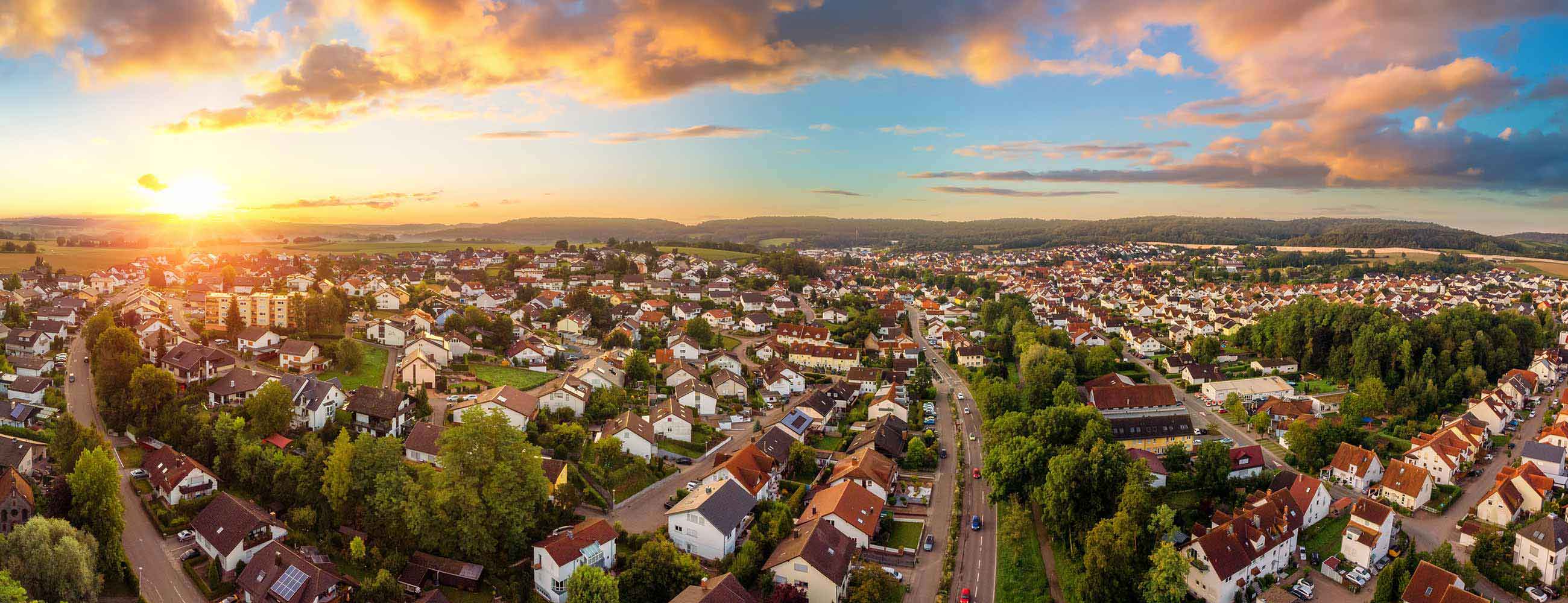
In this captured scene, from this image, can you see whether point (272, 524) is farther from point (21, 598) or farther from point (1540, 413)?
point (1540, 413)

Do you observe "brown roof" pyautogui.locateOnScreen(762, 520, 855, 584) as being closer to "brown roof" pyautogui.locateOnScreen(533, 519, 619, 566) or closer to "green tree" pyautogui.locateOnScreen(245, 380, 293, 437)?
"brown roof" pyautogui.locateOnScreen(533, 519, 619, 566)

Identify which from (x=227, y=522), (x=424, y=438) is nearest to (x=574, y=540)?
(x=227, y=522)

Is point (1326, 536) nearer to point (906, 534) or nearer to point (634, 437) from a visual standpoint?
point (906, 534)

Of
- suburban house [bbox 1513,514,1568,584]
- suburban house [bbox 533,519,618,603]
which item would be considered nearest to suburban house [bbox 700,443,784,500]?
suburban house [bbox 533,519,618,603]

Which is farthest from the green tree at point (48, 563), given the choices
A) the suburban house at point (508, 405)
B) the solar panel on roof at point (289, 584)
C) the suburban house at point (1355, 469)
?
the suburban house at point (1355, 469)

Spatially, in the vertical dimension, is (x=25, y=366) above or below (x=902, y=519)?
above

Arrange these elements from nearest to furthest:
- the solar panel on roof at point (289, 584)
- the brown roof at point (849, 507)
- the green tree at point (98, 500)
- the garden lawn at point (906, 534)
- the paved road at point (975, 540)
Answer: the solar panel on roof at point (289, 584) → the green tree at point (98, 500) → the paved road at point (975, 540) → the brown roof at point (849, 507) → the garden lawn at point (906, 534)

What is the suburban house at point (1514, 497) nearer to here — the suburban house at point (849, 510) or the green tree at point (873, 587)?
the suburban house at point (849, 510)

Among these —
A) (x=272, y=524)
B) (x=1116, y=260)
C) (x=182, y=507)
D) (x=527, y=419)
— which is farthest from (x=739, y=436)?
(x=1116, y=260)
